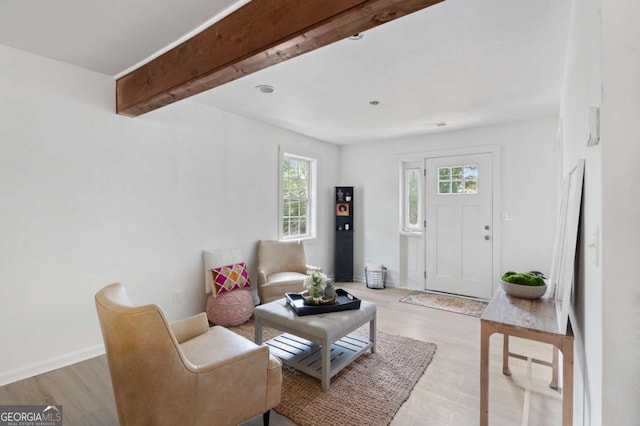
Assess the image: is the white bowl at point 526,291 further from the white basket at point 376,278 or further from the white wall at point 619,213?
the white basket at point 376,278

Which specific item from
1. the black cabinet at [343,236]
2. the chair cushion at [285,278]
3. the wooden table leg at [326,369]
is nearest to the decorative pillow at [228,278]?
the chair cushion at [285,278]

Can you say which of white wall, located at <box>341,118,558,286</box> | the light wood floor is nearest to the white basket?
white wall, located at <box>341,118,558,286</box>

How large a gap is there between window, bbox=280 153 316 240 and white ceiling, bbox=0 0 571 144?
1144 mm

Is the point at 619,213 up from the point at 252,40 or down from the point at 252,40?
down

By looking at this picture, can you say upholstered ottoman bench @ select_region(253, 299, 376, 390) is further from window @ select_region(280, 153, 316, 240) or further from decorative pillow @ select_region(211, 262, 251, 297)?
window @ select_region(280, 153, 316, 240)

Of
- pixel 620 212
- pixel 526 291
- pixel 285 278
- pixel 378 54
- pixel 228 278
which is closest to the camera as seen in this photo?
pixel 620 212

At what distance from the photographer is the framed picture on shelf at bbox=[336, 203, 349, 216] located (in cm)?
524

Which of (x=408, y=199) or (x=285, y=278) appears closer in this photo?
(x=285, y=278)

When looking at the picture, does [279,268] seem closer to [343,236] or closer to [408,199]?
[343,236]

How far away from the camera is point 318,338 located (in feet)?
6.95

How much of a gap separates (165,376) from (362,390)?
140 centimetres

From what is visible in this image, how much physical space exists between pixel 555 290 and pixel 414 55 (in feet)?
6.21

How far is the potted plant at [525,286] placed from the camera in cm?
182

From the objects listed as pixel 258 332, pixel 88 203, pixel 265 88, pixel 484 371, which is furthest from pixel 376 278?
pixel 88 203
